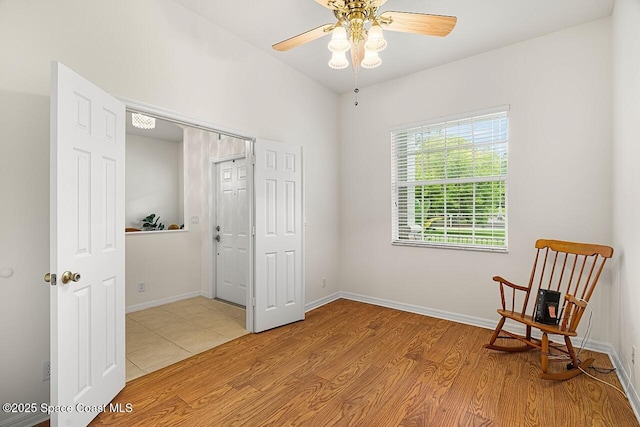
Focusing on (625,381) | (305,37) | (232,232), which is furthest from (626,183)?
(232,232)

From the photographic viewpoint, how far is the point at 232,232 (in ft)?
14.3

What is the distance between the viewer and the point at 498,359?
99.6 inches

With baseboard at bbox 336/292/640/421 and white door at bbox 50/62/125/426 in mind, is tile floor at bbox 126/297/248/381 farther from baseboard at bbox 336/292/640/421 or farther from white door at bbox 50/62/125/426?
baseboard at bbox 336/292/640/421

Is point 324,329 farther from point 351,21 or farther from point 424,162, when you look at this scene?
point 351,21

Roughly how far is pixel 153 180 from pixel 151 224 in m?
0.76

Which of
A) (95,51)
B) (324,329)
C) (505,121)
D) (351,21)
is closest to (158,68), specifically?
(95,51)

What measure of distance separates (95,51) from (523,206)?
400cm

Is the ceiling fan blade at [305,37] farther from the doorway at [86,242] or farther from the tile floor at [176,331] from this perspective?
the tile floor at [176,331]

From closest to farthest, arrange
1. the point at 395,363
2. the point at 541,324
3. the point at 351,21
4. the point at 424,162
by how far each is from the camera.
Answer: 1. the point at 351,21
2. the point at 541,324
3. the point at 395,363
4. the point at 424,162

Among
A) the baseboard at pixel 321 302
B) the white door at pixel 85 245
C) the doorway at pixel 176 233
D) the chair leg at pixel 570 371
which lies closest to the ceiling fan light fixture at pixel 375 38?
the white door at pixel 85 245

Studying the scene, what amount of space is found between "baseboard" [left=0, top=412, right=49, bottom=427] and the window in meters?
3.60

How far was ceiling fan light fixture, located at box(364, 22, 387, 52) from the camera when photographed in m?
1.86

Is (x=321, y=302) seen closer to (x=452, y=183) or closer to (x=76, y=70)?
(x=452, y=183)

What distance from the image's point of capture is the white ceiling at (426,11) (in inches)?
97.6
